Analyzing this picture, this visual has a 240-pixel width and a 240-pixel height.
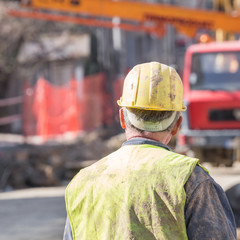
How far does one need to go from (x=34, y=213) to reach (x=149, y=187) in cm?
862

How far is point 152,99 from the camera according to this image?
2857mm

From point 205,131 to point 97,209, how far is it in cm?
1258

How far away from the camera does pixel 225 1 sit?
2433cm

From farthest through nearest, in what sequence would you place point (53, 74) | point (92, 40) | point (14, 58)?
point (53, 74), point (92, 40), point (14, 58)

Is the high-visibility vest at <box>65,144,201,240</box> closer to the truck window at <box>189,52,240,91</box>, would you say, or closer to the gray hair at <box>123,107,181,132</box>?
the gray hair at <box>123,107,181,132</box>

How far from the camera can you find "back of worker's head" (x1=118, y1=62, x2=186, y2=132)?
9.40ft

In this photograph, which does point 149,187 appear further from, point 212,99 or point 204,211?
point 212,99

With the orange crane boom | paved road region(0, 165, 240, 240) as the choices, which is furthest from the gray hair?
the orange crane boom

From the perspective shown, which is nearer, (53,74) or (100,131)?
(100,131)

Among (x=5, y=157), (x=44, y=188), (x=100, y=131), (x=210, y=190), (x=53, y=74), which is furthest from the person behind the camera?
(x=53, y=74)

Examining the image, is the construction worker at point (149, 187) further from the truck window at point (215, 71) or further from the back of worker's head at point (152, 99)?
the truck window at point (215, 71)

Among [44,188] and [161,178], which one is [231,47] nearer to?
[44,188]

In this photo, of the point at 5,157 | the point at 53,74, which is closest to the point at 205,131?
the point at 5,157

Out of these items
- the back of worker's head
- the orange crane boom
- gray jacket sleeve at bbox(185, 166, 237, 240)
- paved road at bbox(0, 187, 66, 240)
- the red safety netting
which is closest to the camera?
gray jacket sleeve at bbox(185, 166, 237, 240)
